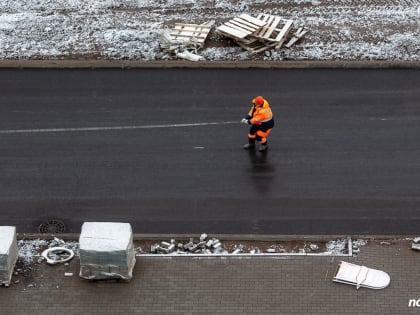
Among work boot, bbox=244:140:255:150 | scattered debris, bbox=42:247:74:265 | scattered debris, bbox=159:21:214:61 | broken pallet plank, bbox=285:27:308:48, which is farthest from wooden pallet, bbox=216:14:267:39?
scattered debris, bbox=42:247:74:265

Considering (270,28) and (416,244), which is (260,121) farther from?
(270,28)

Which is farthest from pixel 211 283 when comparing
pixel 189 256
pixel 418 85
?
pixel 418 85

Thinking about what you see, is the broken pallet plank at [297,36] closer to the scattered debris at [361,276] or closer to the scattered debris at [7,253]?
the scattered debris at [361,276]

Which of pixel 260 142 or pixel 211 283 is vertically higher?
pixel 260 142

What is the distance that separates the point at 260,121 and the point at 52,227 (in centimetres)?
529

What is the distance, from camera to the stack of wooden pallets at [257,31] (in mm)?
23375

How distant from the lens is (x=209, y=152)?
789 inches

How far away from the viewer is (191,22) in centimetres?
2473

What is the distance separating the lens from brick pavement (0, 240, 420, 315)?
15961 mm

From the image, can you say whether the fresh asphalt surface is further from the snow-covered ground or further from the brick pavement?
the brick pavement

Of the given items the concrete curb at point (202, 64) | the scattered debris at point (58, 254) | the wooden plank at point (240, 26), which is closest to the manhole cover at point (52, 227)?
the scattered debris at point (58, 254)

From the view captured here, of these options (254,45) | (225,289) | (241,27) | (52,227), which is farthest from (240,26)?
(225,289)

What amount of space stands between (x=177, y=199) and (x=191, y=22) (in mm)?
7648

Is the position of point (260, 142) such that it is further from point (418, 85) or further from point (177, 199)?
point (418, 85)
